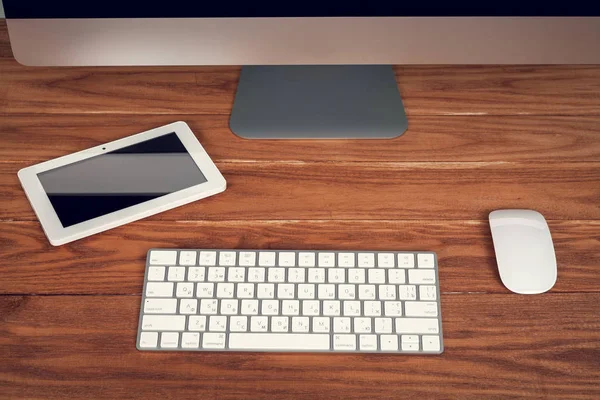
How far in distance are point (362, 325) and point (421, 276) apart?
0.29 ft

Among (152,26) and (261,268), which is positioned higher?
(152,26)

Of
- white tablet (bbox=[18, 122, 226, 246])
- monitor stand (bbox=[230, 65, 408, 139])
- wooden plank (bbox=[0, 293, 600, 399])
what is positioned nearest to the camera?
wooden plank (bbox=[0, 293, 600, 399])

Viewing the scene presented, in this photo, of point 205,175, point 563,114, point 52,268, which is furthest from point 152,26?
point 563,114

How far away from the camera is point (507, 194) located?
709 mm

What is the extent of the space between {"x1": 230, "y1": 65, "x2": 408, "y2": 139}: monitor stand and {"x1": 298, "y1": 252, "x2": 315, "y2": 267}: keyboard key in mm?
192

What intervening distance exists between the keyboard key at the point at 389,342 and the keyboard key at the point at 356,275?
0.22 feet

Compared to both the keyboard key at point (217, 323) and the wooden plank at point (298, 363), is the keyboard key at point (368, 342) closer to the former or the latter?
the wooden plank at point (298, 363)

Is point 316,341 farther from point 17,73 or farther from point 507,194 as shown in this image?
point 17,73

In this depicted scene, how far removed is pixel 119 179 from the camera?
2.31 ft

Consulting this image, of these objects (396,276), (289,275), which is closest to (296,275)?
(289,275)

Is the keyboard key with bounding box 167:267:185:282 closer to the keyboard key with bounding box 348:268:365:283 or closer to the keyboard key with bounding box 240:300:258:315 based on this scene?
the keyboard key with bounding box 240:300:258:315

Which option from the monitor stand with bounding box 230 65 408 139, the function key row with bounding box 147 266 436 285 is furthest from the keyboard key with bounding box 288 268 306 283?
the monitor stand with bounding box 230 65 408 139

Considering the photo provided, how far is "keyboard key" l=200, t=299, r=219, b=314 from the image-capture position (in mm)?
594

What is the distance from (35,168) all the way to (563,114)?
27.8 inches
